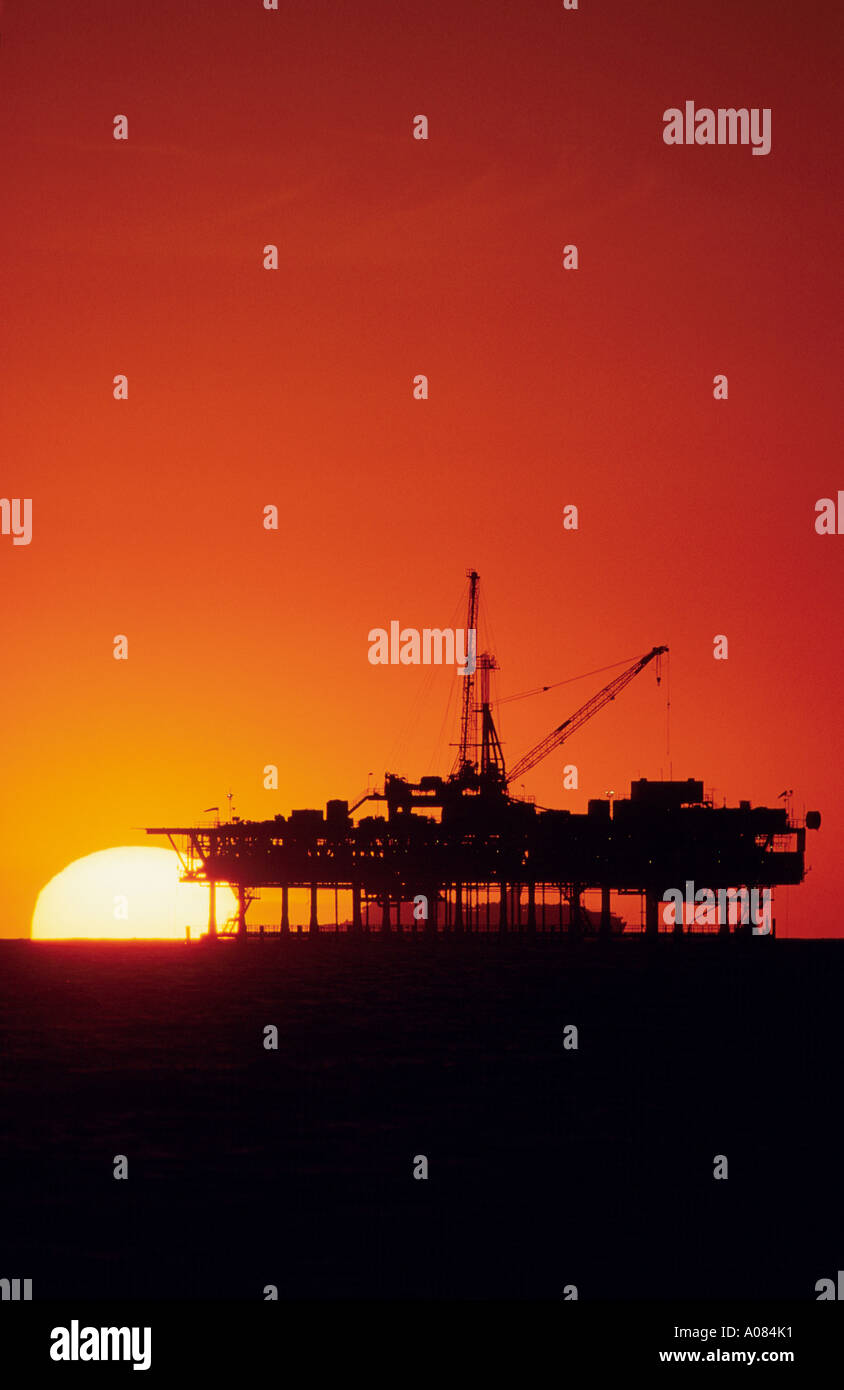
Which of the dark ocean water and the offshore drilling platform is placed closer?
the dark ocean water

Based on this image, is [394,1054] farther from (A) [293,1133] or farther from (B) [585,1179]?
(B) [585,1179]

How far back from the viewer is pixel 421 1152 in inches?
1576

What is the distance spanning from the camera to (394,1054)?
2514 inches

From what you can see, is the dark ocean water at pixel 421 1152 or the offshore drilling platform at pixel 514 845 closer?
the dark ocean water at pixel 421 1152

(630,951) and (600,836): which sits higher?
(600,836)

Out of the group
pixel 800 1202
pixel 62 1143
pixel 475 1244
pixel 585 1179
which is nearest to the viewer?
pixel 475 1244

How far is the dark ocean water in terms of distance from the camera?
94.2ft

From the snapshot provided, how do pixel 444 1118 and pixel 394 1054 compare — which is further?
pixel 394 1054

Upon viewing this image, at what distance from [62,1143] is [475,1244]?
49.3ft

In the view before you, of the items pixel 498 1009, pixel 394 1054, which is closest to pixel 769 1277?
pixel 394 1054

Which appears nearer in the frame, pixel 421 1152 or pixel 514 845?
pixel 421 1152

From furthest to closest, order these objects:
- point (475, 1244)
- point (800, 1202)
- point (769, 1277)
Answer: point (800, 1202), point (475, 1244), point (769, 1277)

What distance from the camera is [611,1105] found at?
49312 mm

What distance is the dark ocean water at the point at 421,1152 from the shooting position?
2872 centimetres
